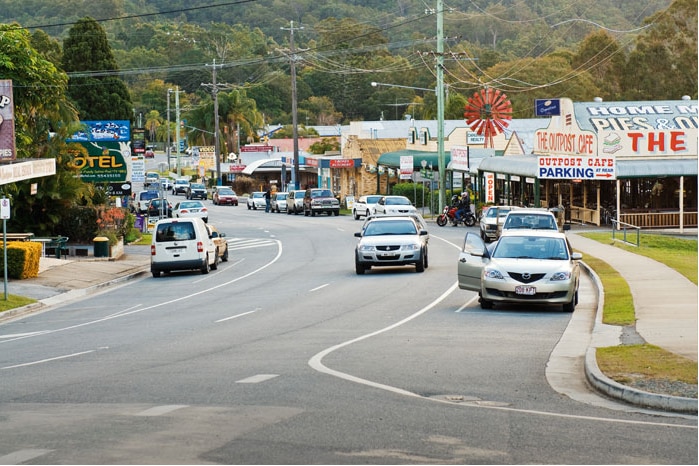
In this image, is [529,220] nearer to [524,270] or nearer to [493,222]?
[493,222]

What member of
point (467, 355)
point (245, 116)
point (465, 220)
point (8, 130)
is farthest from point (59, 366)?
point (245, 116)

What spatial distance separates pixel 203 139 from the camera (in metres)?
148

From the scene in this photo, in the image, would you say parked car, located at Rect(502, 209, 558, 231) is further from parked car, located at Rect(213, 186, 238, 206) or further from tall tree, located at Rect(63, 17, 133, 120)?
parked car, located at Rect(213, 186, 238, 206)

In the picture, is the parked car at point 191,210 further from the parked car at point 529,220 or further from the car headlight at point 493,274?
the car headlight at point 493,274

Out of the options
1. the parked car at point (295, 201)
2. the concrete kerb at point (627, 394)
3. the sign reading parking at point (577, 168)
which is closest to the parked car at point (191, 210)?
the parked car at point (295, 201)

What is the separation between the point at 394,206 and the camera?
57.5m

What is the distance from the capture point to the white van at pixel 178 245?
1483 inches

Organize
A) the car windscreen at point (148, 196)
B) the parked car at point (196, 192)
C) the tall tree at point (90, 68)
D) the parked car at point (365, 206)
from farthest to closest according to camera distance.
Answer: the parked car at point (196, 192)
the car windscreen at point (148, 196)
the tall tree at point (90, 68)
the parked car at point (365, 206)

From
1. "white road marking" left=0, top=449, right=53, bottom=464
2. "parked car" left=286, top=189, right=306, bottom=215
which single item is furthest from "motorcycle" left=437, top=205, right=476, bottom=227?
"white road marking" left=0, top=449, right=53, bottom=464

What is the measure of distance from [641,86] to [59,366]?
96.6m

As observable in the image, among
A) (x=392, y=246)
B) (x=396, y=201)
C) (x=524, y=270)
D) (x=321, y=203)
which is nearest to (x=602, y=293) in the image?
(x=524, y=270)

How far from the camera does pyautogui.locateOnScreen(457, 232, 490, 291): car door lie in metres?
24.9

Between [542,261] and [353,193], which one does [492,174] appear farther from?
[542,261]

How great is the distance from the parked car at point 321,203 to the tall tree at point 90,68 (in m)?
14.2
